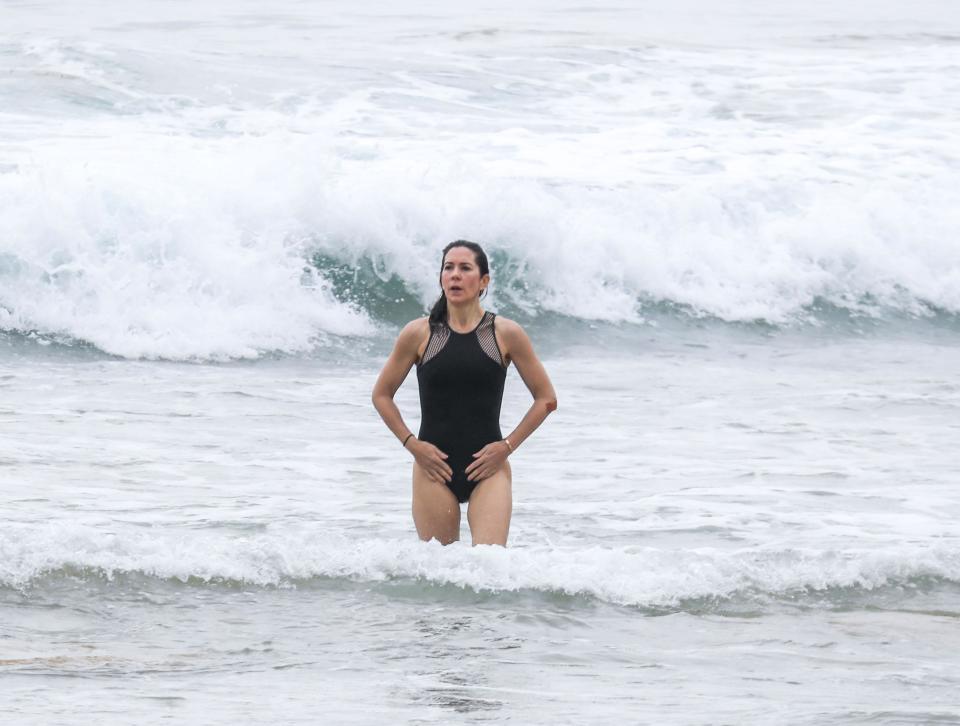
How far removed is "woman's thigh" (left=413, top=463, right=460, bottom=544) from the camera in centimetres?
642

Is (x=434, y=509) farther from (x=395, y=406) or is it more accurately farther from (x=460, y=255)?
(x=460, y=255)

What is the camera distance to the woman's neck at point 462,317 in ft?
20.6

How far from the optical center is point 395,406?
630 cm

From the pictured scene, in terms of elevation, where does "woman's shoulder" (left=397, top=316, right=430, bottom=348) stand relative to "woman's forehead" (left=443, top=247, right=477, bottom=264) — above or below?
below

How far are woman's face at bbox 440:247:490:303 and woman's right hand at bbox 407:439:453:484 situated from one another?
59cm

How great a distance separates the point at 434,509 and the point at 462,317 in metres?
0.80

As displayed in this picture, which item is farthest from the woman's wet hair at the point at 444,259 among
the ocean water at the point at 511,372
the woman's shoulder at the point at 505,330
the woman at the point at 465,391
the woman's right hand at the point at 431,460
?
the ocean water at the point at 511,372

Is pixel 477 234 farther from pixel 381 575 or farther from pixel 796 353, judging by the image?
pixel 381 575

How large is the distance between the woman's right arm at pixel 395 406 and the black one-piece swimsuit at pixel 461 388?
0.15 ft

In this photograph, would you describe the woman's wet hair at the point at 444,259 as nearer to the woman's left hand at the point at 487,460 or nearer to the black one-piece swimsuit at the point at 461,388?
the black one-piece swimsuit at the point at 461,388

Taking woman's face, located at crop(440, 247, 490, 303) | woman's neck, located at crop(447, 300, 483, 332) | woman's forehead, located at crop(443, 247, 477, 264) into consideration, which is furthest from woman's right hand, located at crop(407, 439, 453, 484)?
woman's forehead, located at crop(443, 247, 477, 264)

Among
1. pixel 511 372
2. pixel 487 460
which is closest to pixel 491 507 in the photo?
pixel 487 460

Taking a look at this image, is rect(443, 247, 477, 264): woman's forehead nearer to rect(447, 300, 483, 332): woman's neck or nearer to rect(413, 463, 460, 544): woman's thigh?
rect(447, 300, 483, 332): woman's neck

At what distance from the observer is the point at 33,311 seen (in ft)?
44.2
